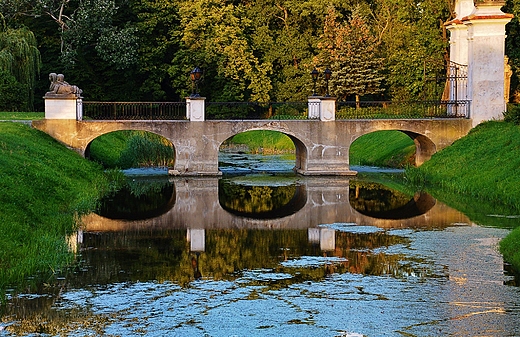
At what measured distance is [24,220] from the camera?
19797mm

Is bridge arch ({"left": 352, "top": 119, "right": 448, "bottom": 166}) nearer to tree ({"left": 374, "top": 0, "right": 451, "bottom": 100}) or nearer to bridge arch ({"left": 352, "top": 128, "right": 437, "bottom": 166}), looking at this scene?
bridge arch ({"left": 352, "top": 128, "right": 437, "bottom": 166})

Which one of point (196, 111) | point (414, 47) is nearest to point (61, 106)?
point (196, 111)

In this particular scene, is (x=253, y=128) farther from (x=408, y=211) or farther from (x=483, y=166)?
(x=408, y=211)

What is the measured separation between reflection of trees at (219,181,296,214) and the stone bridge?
10.5 ft

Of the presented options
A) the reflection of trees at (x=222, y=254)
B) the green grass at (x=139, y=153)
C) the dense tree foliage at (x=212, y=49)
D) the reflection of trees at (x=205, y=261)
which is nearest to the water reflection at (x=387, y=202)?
the reflection of trees at (x=205, y=261)

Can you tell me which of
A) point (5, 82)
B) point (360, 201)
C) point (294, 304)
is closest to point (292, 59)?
point (5, 82)

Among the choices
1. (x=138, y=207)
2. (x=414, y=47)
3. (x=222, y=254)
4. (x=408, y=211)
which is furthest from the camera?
(x=414, y=47)

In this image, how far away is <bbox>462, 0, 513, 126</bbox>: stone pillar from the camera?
38844 mm

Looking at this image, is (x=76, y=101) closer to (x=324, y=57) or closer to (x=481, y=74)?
(x=481, y=74)

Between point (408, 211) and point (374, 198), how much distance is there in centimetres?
363

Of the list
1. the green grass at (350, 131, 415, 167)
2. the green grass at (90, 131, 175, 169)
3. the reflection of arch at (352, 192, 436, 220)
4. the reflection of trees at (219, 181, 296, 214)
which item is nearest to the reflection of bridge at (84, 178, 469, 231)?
the reflection of arch at (352, 192, 436, 220)

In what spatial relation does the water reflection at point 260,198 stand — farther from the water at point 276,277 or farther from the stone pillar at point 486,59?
the stone pillar at point 486,59

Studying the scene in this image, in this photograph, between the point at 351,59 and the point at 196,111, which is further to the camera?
the point at 351,59

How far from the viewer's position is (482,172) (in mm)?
31234
